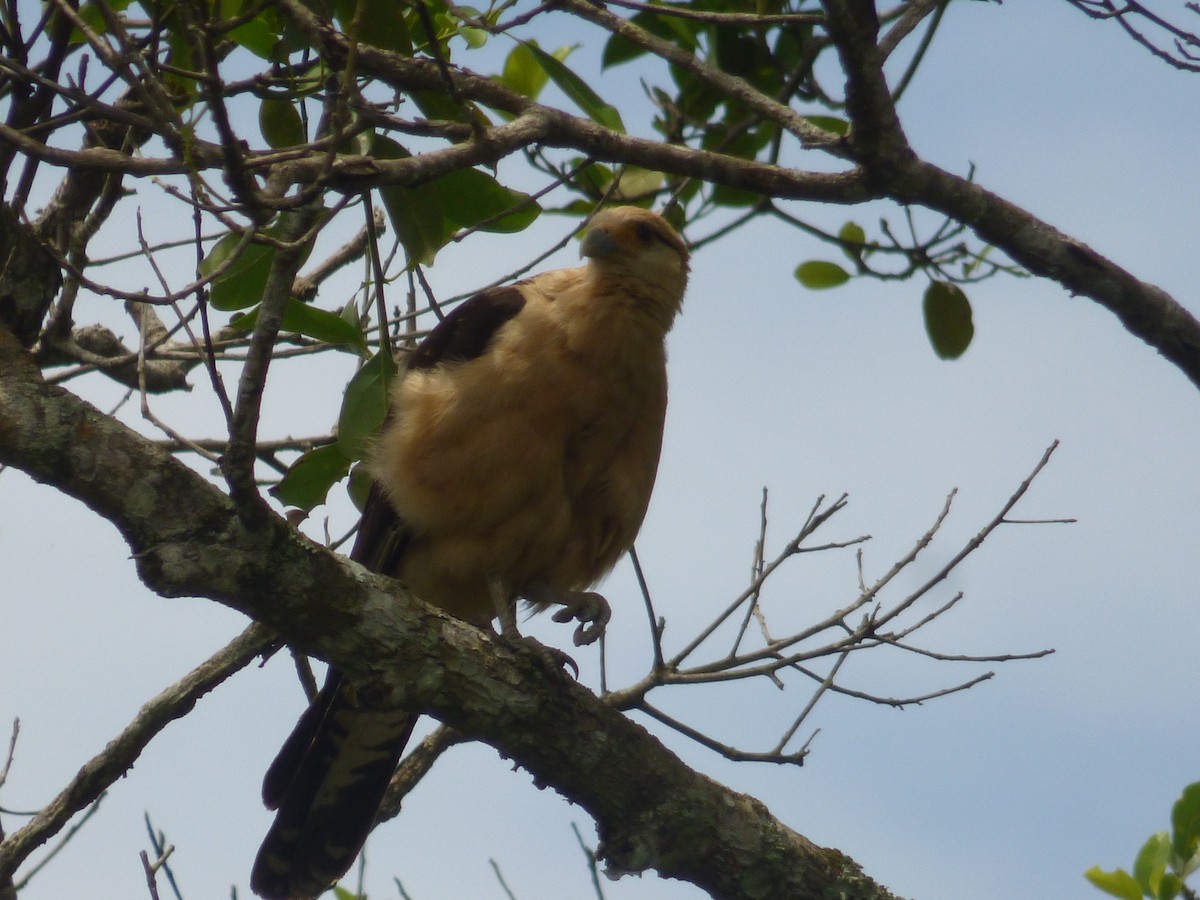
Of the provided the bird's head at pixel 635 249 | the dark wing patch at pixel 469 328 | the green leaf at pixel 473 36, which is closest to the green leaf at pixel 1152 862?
the bird's head at pixel 635 249

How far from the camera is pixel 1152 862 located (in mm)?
4020

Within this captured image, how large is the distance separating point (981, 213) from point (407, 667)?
6.34 feet

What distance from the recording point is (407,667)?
320 cm

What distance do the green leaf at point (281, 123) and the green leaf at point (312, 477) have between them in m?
0.94

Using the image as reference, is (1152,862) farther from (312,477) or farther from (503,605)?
(312,477)

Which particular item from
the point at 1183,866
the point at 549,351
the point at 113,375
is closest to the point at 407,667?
the point at 549,351

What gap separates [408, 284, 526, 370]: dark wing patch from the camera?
14.8ft

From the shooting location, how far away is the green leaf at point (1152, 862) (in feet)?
13.1

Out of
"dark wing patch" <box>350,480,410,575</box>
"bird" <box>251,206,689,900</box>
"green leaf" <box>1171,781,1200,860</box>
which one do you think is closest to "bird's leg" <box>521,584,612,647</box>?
"bird" <box>251,206,689,900</box>

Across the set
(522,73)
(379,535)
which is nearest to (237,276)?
(379,535)

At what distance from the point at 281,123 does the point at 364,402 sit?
81 centimetres

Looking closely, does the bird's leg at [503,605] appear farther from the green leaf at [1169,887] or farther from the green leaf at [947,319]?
the green leaf at [1169,887]

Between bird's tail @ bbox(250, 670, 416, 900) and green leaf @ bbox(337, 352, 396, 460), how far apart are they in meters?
1.33

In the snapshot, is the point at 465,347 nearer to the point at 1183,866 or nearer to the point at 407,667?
the point at 407,667
